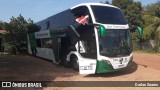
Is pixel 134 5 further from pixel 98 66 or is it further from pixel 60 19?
pixel 98 66

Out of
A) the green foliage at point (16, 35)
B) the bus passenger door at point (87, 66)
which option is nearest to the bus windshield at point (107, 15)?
the bus passenger door at point (87, 66)

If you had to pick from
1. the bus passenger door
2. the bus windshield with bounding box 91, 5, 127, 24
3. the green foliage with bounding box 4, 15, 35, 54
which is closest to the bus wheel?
the bus passenger door

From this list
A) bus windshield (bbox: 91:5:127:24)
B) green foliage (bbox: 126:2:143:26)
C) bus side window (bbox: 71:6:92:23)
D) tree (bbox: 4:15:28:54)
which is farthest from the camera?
green foliage (bbox: 126:2:143:26)

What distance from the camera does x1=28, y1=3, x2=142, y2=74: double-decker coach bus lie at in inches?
535

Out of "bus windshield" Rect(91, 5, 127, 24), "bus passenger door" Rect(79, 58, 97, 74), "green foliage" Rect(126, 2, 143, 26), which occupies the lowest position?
"bus passenger door" Rect(79, 58, 97, 74)

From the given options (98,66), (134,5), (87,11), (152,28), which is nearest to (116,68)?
(98,66)

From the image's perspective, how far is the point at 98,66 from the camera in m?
13.5

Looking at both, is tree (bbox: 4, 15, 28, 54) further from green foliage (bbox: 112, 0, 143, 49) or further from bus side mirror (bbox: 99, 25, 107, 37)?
bus side mirror (bbox: 99, 25, 107, 37)

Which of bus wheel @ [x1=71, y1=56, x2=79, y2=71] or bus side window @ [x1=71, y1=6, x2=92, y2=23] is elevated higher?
bus side window @ [x1=71, y1=6, x2=92, y2=23]

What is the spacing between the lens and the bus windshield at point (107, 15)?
1405 centimetres

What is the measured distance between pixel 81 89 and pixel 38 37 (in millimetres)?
12683

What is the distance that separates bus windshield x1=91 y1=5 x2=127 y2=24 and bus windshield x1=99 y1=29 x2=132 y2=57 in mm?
512

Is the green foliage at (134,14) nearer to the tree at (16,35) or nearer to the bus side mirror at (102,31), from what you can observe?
the tree at (16,35)

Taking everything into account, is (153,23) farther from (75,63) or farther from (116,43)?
(116,43)
